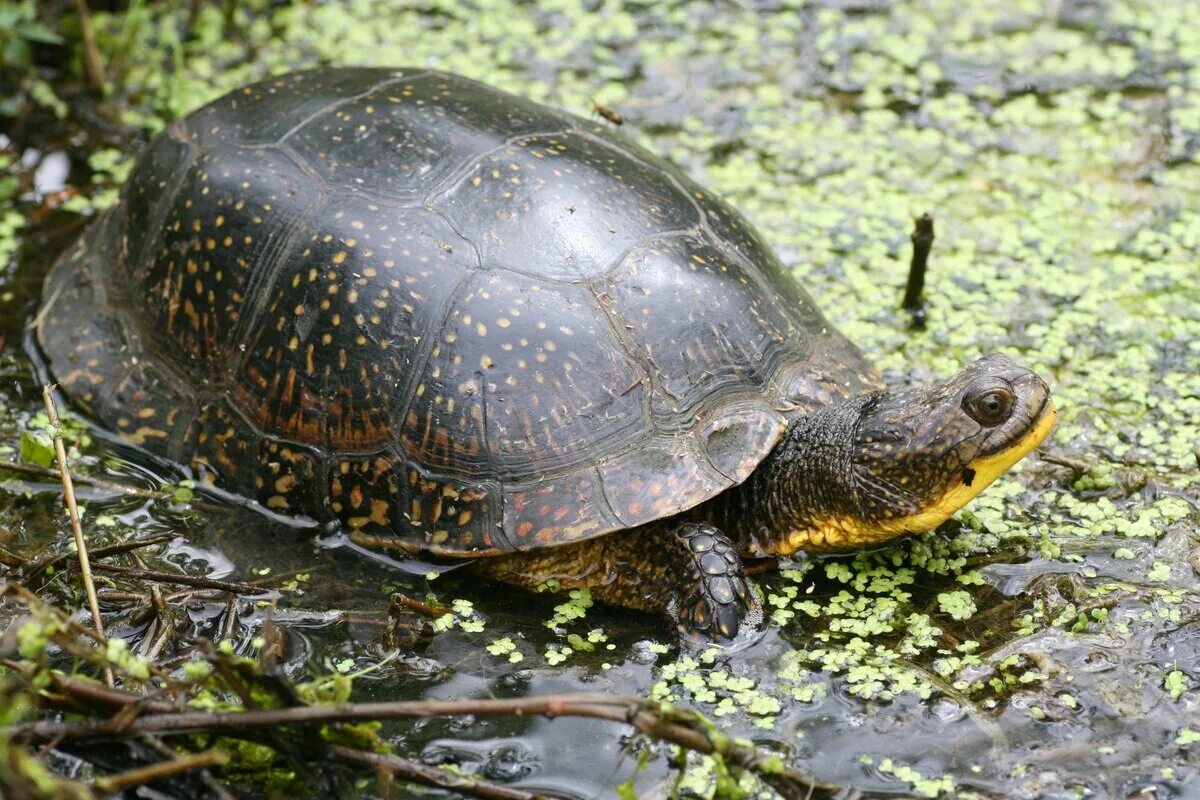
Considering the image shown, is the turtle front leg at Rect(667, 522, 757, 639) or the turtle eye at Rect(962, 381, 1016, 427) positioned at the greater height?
the turtle eye at Rect(962, 381, 1016, 427)

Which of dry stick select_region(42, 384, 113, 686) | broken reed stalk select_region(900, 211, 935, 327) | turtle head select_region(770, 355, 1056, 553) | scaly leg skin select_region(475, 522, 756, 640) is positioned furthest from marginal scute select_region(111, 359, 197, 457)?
broken reed stalk select_region(900, 211, 935, 327)

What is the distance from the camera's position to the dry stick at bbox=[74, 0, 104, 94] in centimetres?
703

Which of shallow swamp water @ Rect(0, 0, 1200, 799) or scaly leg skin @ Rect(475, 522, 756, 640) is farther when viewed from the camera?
scaly leg skin @ Rect(475, 522, 756, 640)

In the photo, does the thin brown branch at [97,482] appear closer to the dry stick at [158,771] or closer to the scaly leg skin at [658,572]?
the scaly leg skin at [658,572]

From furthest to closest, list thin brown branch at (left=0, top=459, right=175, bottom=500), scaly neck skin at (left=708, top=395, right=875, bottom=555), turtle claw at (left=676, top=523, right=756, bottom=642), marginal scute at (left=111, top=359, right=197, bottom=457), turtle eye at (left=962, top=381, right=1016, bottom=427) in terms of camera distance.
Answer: marginal scute at (left=111, top=359, right=197, bottom=457), thin brown branch at (left=0, top=459, right=175, bottom=500), scaly neck skin at (left=708, top=395, right=875, bottom=555), turtle claw at (left=676, top=523, right=756, bottom=642), turtle eye at (left=962, top=381, right=1016, bottom=427)

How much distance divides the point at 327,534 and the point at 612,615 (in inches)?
44.7

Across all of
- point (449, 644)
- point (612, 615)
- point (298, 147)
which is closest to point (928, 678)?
point (612, 615)

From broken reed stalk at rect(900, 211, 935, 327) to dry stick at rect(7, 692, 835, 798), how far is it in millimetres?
3051

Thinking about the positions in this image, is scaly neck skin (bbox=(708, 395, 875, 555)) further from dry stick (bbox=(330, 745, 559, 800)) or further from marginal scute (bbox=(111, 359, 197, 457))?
marginal scute (bbox=(111, 359, 197, 457))

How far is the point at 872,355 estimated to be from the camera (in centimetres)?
564

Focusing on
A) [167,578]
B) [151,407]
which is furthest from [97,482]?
[167,578]

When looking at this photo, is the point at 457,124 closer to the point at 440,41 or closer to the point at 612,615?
the point at 612,615

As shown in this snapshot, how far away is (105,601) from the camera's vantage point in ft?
13.6

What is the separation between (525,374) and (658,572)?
2.71 ft
